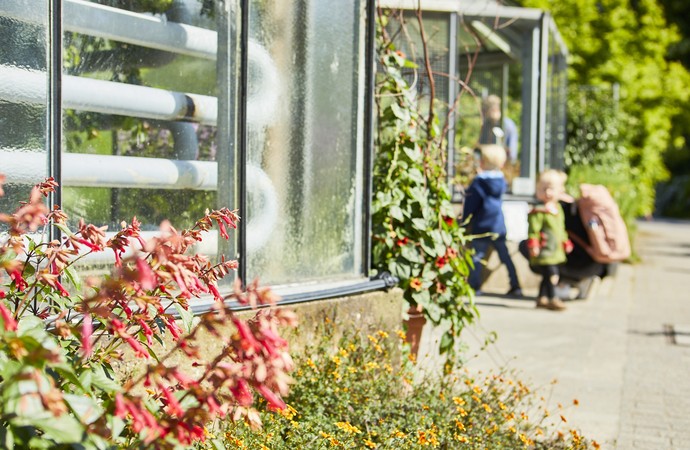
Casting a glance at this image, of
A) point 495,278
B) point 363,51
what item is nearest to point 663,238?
point 495,278

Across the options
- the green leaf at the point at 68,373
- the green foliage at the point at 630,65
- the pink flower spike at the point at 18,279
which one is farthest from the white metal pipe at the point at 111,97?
the green foliage at the point at 630,65

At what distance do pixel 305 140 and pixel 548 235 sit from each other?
17.8 ft

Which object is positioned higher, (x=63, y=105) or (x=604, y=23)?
(x=604, y=23)

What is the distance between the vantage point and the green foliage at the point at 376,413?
3.84 metres

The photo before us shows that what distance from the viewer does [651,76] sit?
25.0m

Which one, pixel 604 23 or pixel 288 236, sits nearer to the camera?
pixel 288 236

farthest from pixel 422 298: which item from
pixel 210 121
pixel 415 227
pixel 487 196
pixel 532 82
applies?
pixel 532 82

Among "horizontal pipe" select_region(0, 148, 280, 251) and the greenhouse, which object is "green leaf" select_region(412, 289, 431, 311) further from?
"horizontal pipe" select_region(0, 148, 280, 251)

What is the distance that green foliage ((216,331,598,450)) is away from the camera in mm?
3837

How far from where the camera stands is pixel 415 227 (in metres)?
5.44

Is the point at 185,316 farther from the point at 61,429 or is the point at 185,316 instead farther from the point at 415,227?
the point at 415,227

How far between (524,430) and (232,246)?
5.25 ft

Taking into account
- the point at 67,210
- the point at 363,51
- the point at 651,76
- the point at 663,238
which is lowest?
the point at 663,238

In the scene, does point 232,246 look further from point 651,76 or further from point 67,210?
point 651,76
